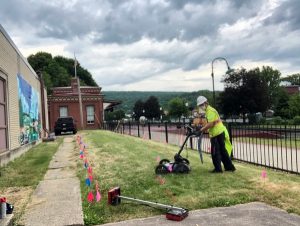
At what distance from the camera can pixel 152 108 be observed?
121 m

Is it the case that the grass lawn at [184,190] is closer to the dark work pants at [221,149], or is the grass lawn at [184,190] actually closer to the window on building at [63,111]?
the dark work pants at [221,149]

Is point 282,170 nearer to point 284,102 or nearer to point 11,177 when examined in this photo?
point 11,177

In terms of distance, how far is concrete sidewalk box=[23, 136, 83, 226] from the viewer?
525cm

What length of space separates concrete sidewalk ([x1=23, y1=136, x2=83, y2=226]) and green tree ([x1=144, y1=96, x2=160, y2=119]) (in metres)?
112

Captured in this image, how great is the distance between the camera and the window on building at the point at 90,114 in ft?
168

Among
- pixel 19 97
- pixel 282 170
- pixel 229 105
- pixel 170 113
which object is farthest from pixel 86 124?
pixel 170 113

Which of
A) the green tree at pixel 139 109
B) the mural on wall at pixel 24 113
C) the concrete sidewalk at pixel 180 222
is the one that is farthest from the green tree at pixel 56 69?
the concrete sidewalk at pixel 180 222

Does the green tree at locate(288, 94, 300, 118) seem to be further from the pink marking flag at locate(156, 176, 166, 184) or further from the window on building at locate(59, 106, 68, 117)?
the pink marking flag at locate(156, 176, 166, 184)

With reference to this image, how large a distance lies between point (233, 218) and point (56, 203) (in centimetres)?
264

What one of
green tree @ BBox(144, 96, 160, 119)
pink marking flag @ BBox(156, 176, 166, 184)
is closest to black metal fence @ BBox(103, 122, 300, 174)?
pink marking flag @ BBox(156, 176, 166, 184)

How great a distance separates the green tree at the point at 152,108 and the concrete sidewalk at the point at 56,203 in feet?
367

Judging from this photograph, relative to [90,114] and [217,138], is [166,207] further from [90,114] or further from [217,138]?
[90,114]

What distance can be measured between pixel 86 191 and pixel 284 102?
79.7m

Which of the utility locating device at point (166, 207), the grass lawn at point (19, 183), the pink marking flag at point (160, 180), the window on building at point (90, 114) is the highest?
the window on building at point (90, 114)
